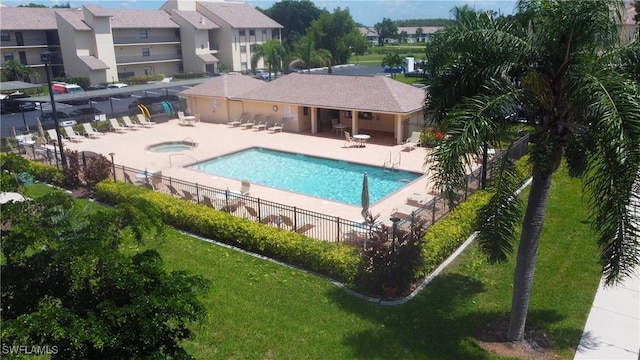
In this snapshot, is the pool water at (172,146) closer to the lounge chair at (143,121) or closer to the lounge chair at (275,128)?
the lounge chair at (275,128)

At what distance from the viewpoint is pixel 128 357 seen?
5.71m

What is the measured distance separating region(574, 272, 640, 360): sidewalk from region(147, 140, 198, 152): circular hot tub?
22535mm

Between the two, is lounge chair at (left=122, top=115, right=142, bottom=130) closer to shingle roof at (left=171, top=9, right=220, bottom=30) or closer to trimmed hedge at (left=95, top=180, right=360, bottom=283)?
trimmed hedge at (left=95, top=180, right=360, bottom=283)

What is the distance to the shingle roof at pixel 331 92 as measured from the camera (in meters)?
28.6

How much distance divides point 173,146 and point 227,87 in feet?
25.7

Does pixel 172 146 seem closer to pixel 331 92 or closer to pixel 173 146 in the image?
pixel 173 146

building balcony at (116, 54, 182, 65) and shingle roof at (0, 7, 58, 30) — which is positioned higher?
shingle roof at (0, 7, 58, 30)

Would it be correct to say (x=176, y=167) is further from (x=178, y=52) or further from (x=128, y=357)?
(x=178, y=52)

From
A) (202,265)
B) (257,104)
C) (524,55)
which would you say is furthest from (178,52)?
(524,55)

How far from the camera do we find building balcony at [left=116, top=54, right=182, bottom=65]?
66.6 meters

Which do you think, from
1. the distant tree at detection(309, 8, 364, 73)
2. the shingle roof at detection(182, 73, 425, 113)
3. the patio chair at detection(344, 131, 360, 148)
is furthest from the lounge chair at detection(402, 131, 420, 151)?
the distant tree at detection(309, 8, 364, 73)

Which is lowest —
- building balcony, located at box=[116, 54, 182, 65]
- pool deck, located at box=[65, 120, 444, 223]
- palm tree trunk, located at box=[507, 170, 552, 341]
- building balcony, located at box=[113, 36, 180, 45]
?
pool deck, located at box=[65, 120, 444, 223]

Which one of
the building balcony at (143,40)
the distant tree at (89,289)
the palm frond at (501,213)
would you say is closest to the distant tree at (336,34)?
the building balcony at (143,40)

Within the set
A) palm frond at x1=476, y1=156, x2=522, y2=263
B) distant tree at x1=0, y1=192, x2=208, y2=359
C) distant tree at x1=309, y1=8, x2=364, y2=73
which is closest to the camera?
distant tree at x1=0, y1=192, x2=208, y2=359
